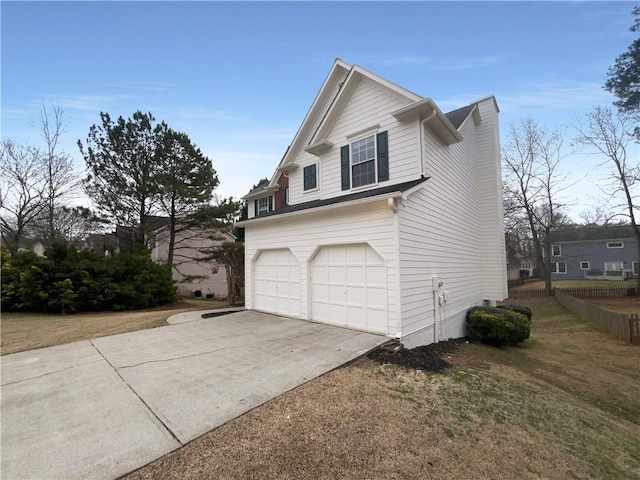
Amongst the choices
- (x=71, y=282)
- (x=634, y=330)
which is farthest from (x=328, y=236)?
(x=71, y=282)

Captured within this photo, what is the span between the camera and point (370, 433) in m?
3.30

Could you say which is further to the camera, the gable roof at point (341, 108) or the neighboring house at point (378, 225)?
the gable roof at point (341, 108)

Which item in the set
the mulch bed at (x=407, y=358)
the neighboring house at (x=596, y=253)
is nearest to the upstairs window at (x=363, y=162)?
the mulch bed at (x=407, y=358)

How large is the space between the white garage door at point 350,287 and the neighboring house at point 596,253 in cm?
3430

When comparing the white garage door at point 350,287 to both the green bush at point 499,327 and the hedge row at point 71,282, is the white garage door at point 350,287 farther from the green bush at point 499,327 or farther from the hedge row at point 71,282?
the hedge row at point 71,282

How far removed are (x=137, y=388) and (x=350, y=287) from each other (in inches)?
206

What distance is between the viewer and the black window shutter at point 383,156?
880 cm

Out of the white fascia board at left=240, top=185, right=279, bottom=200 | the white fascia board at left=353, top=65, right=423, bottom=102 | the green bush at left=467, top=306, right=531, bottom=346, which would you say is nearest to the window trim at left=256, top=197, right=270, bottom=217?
the white fascia board at left=240, top=185, right=279, bottom=200

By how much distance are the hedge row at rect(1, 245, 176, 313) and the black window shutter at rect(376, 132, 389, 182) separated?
45.2 feet

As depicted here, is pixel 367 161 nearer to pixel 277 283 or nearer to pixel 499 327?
pixel 277 283

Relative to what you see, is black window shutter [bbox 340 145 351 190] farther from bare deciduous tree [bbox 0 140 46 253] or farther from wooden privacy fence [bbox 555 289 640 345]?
bare deciduous tree [bbox 0 140 46 253]

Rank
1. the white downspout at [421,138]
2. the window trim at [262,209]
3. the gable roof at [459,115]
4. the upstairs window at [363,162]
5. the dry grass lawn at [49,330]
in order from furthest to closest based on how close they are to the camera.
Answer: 1. the window trim at [262,209]
2. the gable roof at [459,115]
3. the upstairs window at [363,162]
4. the white downspout at [421,138]
5. the dry grass lawn at [49,330]

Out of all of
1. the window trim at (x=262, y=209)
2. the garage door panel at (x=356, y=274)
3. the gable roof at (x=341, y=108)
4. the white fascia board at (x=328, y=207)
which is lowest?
the garage door panel at (x=356, y=274)

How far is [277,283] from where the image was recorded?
1019 centimetres
